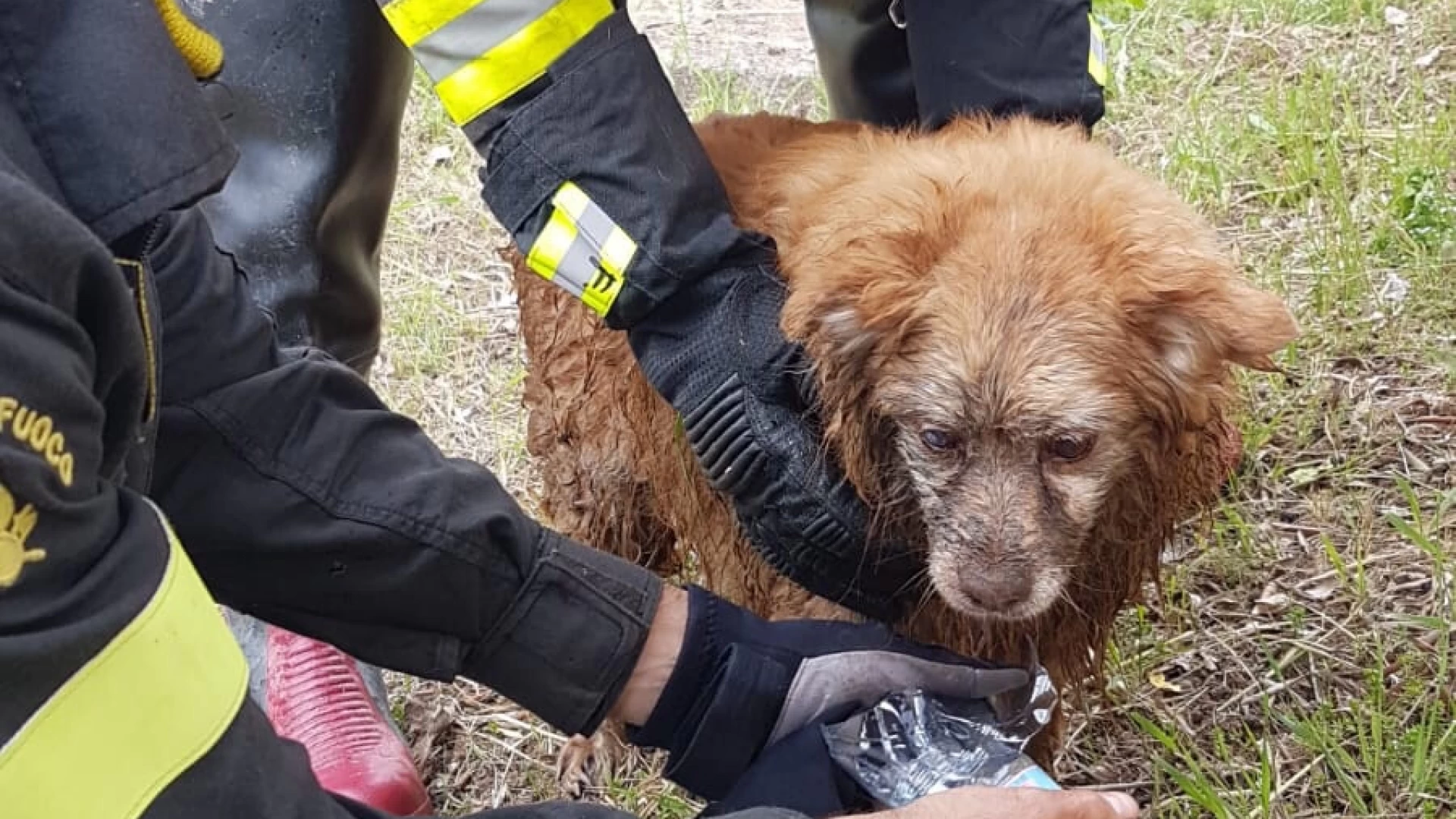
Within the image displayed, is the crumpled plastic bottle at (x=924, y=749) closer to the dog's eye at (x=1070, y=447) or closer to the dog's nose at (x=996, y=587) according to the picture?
the dog's nose at (x=996, y=587)

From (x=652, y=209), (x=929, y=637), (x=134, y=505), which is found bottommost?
(x=929, y=637)

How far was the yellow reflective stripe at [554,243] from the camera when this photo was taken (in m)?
2.20

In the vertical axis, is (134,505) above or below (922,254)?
above

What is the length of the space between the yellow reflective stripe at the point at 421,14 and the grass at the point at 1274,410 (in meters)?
1.47

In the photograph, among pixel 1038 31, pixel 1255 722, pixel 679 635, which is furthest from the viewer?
pixel 1255 722

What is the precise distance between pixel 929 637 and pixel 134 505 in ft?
4.71

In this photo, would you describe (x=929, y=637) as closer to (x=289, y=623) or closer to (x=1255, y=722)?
(x=1255, y=722)

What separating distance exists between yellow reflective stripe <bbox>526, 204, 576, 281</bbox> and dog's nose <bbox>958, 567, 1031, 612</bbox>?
0.72 m

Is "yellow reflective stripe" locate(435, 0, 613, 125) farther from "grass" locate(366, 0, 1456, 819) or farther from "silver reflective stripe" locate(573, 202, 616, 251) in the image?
"grass" locate(366, 0, 1456, 819)

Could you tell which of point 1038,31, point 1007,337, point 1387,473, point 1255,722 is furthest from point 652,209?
point 1387,473

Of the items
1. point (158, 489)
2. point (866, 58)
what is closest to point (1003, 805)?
point (158, 489)

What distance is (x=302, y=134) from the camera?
2.73 m

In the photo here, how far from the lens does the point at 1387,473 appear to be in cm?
319

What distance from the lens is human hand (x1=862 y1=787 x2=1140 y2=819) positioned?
1748mm
